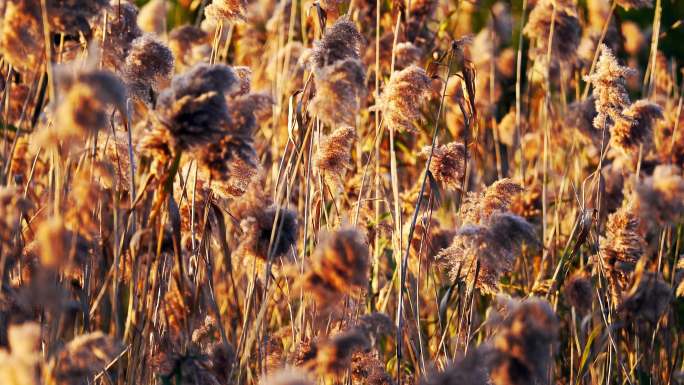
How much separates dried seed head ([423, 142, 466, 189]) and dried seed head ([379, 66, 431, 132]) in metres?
0.18

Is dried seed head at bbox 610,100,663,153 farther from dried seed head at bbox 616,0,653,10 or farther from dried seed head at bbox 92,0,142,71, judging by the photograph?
dried seed head at bbox 92,0,142,71

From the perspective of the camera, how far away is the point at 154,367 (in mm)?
1796

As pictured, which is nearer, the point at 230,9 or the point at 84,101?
the point at 84,101

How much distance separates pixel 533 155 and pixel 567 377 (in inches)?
64.4

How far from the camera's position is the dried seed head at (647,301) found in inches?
73.4

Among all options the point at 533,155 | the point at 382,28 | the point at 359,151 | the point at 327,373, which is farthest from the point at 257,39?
the point at 327,373

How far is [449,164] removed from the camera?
216cm

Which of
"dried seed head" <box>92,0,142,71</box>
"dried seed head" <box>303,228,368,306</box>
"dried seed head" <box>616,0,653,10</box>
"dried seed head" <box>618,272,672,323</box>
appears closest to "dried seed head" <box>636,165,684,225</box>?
"dried seed head" <box>618,272,672,323</box>

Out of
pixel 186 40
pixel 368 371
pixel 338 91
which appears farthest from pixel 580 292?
pixel 186 40

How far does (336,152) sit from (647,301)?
0.70 metres

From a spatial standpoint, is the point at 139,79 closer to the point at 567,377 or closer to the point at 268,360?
the point at 268,360

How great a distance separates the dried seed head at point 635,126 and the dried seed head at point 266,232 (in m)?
0.81

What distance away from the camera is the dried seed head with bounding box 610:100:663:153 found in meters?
2.20

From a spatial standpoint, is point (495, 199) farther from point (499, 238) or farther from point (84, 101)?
point (84, 101)
